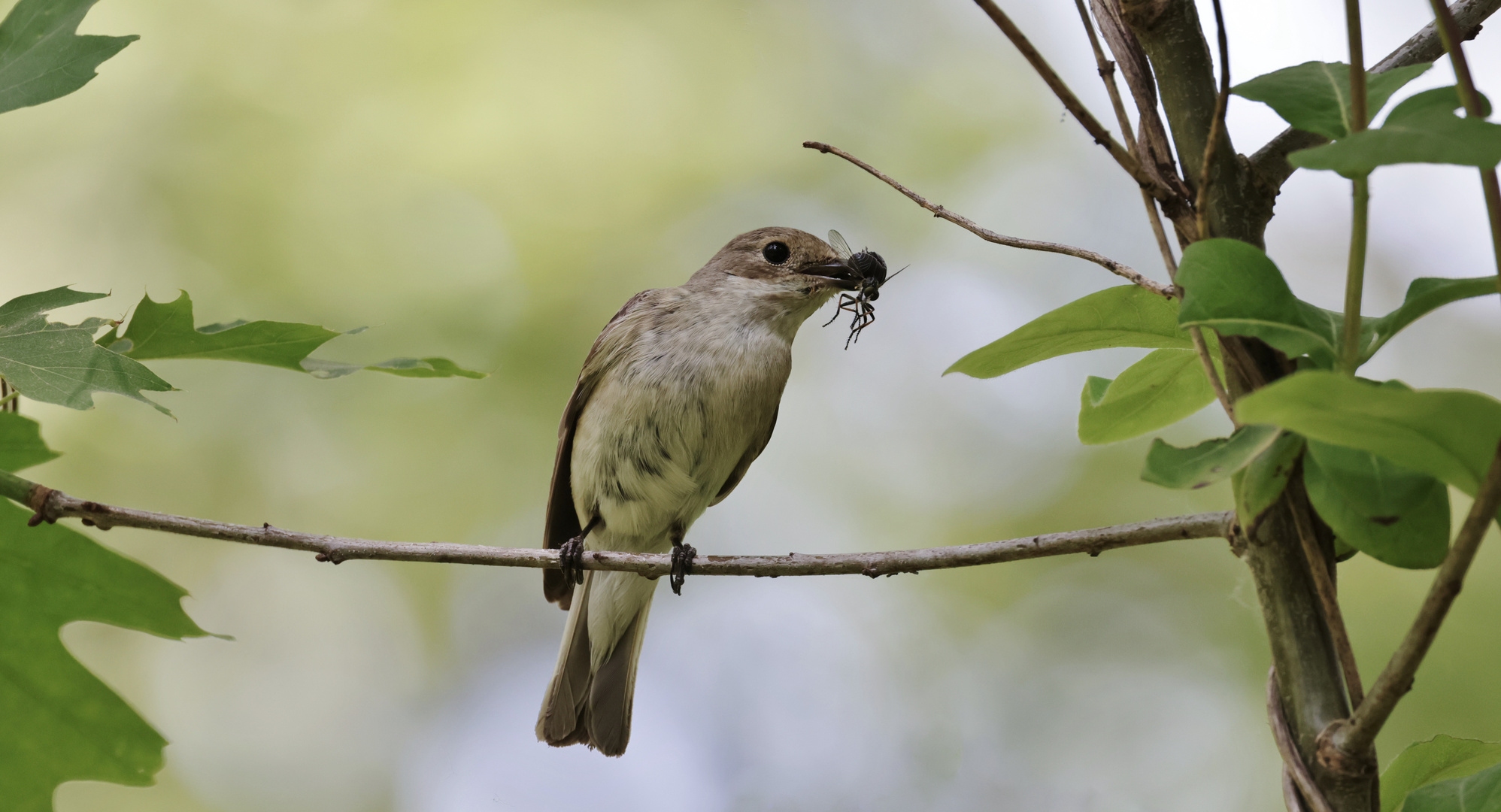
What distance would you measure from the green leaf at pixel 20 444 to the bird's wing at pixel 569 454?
2927 millimetres

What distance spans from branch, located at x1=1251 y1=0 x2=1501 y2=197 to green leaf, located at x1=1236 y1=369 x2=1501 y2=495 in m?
0.43

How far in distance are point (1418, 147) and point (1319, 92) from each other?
0.28 metres

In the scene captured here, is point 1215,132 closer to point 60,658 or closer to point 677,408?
point 60,658

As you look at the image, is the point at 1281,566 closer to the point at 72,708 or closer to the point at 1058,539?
the point at 1058,539

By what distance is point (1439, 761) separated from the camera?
1480 mm

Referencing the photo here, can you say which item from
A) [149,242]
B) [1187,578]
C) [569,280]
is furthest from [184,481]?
[1187,578]

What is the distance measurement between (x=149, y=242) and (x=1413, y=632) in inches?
349

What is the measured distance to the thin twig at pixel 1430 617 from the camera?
0.94 m

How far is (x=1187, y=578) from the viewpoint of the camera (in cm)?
785

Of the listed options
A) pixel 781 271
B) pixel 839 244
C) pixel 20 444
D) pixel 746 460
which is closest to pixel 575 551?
pixel 746 460

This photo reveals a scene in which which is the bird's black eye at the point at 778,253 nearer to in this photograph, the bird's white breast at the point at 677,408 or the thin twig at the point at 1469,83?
the bird's white breast at the point at 677,408

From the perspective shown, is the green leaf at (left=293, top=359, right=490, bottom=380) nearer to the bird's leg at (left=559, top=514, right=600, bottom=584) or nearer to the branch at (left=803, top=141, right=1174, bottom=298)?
the branch at (left=803, top=141, right=1174, bottom=298)

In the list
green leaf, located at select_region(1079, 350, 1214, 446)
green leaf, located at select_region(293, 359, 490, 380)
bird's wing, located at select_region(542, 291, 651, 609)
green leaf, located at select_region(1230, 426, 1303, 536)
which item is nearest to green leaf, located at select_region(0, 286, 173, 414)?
green leaf, located at select_region(293, 359, 490, 380)

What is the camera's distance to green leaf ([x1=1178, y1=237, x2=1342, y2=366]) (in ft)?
3.75
